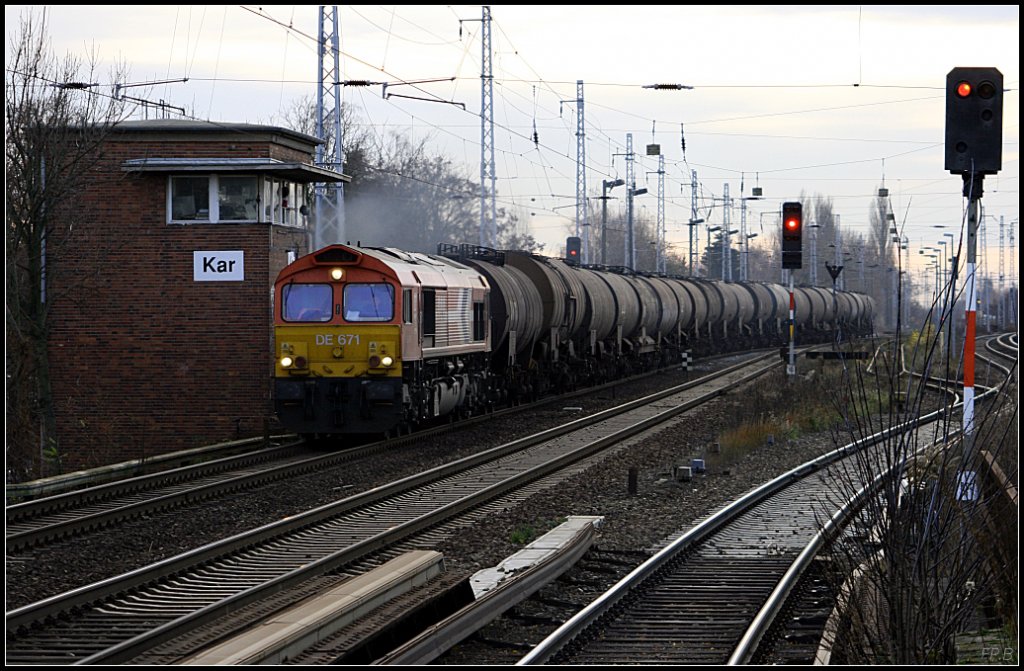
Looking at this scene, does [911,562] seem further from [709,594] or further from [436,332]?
[436,332]

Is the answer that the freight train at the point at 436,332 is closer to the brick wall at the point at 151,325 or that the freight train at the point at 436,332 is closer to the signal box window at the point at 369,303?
the signal box window at the point at 369,303

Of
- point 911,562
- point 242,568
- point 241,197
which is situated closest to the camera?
point 911,562

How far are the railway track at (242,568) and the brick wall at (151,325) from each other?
250 inches

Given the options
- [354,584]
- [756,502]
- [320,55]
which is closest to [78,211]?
[320,55]

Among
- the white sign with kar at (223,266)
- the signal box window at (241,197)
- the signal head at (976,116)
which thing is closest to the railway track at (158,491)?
the white sign with kar at (223,266)

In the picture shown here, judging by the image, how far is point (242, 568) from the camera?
35.0 feet

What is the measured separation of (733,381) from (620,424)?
42.6 ft

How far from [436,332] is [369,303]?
6.48ft

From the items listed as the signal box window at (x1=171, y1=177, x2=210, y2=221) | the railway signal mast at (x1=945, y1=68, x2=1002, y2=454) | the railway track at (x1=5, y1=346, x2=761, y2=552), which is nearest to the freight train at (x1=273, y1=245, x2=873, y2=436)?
the railway track at (x1=5, y1=346, x2=761, y2=552)

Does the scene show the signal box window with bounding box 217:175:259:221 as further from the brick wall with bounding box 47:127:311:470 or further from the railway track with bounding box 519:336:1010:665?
the railway track with bounding box 519:336:1010:665

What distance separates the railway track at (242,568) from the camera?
831 centimetres

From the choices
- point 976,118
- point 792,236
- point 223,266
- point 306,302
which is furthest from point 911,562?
point 792,236

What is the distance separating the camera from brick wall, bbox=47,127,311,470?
22.2 m

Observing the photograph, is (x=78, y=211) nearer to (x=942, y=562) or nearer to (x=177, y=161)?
(x=177, y=161)
